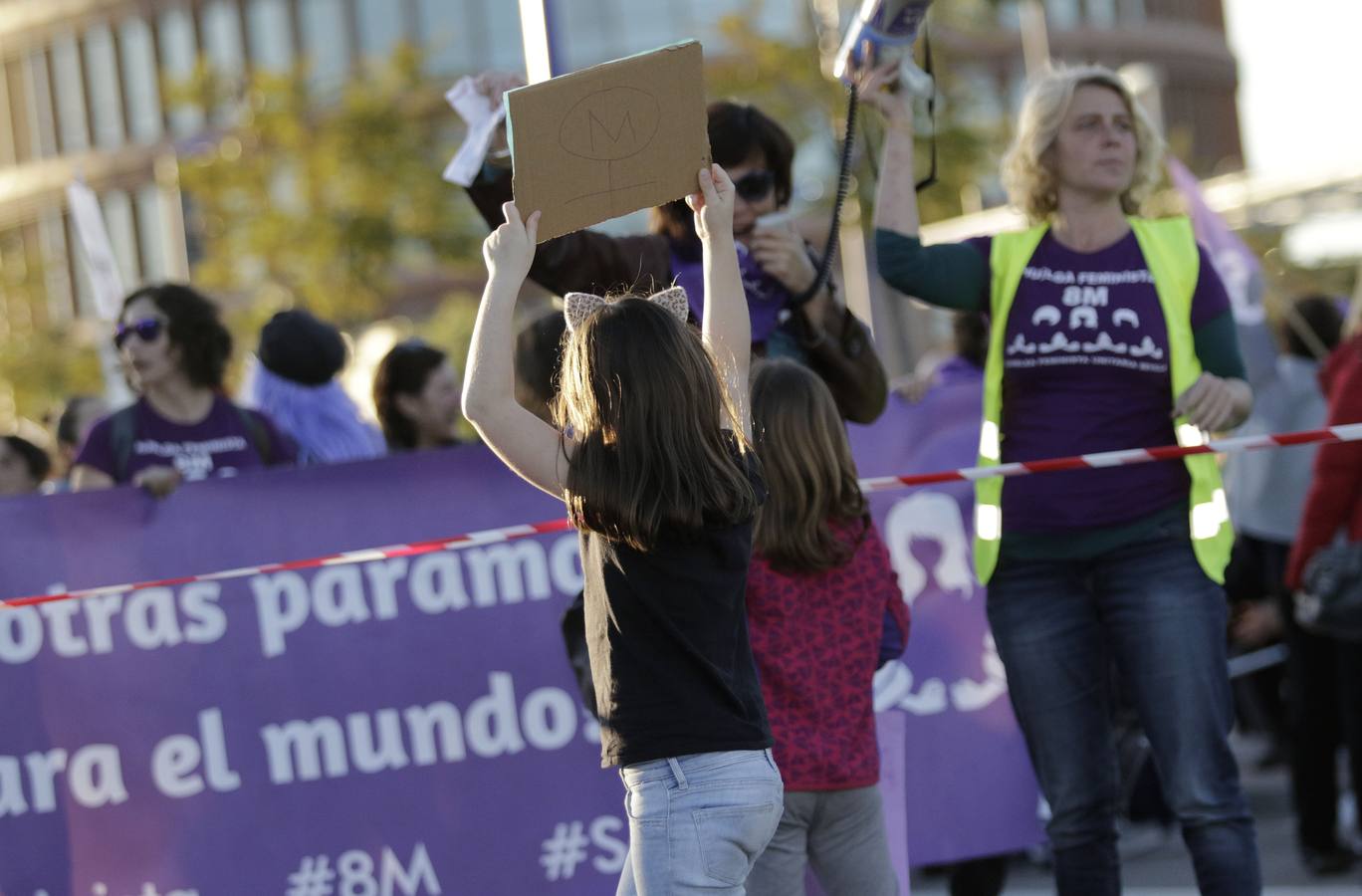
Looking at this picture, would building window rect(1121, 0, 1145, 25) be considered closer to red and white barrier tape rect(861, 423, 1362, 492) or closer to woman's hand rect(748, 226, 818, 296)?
red and white barrier tape rect(861, 423, 1362, 492)

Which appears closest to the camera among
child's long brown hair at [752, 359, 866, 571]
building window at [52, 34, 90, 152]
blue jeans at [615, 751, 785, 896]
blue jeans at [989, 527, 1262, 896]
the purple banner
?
blue jeans at [615, 751, 785, 896]

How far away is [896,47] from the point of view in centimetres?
409

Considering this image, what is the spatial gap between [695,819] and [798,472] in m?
0.96

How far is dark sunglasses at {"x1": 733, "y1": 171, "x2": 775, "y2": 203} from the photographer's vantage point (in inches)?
168

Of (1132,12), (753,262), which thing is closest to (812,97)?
(753,262)

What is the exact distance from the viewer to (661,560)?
9.93 feet

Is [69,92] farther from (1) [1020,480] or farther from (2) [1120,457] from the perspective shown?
(2) [1120,457]

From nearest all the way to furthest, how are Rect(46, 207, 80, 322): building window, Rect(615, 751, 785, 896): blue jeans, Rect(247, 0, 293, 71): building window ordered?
Rect(615, 751, 785, 896): blue jeans < Rect(46, 207, 80, 322): building window < Rect(247, 0, 293, 71): building window

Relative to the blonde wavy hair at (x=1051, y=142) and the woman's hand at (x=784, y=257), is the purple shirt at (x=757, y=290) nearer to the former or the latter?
the woman's hand at (x=784, y=257)

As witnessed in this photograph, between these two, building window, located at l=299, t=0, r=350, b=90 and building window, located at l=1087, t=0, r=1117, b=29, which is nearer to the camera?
building window, located at l=299, t=0, r=350, b=90

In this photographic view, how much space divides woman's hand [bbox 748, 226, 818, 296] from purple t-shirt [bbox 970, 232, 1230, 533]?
1.55 ft

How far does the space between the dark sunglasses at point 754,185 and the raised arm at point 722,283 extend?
85 cm

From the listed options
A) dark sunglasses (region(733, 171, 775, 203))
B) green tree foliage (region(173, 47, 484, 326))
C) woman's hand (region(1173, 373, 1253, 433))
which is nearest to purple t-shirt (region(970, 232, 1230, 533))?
woman's hand (region(1173, 373, 1253, 433))

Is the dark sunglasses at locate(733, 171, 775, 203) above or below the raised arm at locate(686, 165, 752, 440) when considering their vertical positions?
above
